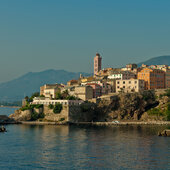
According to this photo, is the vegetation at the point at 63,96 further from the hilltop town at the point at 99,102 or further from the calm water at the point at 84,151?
the calm water at the point at 84,151

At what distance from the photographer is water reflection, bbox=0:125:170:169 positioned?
51219mm

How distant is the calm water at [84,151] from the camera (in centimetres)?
5119

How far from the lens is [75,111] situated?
4321 inches

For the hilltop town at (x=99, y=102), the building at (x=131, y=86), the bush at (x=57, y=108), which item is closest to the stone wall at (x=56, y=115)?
the hilltop town at (x=99, y=102)

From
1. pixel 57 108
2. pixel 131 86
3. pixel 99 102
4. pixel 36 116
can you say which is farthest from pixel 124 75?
pixel 36 116

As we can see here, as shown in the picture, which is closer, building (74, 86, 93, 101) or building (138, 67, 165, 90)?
building (74, 86, 93, 101)

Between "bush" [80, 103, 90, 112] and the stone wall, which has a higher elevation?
"bush" [80, 103, 90, 112]

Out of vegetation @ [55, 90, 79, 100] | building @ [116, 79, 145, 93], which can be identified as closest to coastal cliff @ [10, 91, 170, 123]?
building @ [116, 79, 145, 93]

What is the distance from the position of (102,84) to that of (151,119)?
66.4 ft

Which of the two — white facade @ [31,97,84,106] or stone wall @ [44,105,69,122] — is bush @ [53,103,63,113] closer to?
stone wall @ [44,105,69,122]

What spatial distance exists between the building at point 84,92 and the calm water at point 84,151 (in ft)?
112

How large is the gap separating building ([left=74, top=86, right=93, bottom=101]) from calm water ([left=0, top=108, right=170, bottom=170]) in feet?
112

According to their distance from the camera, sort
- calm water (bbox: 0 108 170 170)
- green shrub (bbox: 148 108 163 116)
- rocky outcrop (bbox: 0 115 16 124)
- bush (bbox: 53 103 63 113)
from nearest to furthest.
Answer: calm water (bbox: 0 108 170 170), bush (bbox: 53 103 63 113), rocky outcrop (bbox: 0 115 16 124), green shrub (bbox: 148 108 163 116)

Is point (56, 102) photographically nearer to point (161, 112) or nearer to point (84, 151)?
point (161, 112)
